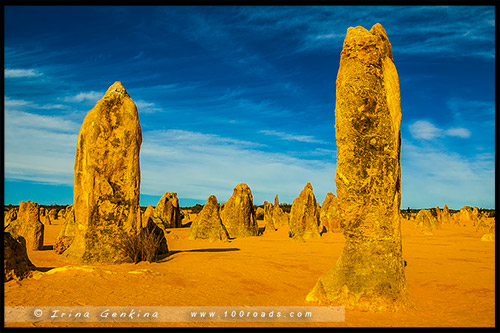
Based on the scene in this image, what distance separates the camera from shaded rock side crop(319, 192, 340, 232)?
23127 millimetres

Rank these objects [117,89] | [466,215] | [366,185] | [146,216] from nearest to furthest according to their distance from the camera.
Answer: [366,185]
[117,89]
[146,216]
[466,215]

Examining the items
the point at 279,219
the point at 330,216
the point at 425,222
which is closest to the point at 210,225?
the point at 330,216

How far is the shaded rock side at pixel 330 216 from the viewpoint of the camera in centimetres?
2313

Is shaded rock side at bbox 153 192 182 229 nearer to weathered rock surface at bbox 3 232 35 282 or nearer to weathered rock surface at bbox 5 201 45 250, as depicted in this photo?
weathered rock surface at bbox 5 201 45 250

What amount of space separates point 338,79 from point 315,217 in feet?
42.0

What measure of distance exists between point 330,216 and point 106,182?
58.1 ft

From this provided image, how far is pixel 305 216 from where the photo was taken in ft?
58.6

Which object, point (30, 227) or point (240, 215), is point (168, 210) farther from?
point (30, 227)

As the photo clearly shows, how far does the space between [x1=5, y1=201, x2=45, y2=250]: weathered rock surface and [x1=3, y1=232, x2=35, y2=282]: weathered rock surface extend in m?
5.36

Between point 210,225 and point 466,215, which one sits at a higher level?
point 210,225

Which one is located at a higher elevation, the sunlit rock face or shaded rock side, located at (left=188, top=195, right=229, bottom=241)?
shaded rock side, located at (left=188, top=195, right=229, bottom=241)

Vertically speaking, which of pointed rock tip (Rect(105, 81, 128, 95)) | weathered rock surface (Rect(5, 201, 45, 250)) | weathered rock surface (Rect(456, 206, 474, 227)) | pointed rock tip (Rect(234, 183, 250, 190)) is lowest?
weathered rock surface (Rect(456, 206, 474, 227))

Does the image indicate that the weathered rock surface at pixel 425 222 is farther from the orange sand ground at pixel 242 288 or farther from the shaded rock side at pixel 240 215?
the orange sand ground at pixel 242 288

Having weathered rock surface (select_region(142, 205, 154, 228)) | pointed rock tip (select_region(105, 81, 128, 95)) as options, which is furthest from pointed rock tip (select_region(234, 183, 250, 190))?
pointed rock tip (select_region(105, 81, 128, 95))
